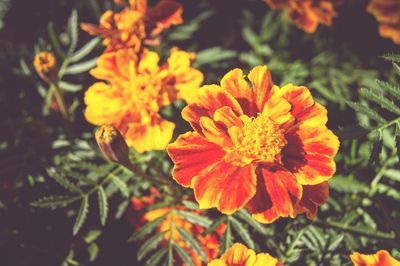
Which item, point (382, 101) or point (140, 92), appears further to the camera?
point (140, 92)

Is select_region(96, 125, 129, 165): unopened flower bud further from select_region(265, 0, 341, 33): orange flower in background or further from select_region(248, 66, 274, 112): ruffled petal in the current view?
select_region(265, 0, 341, 33): orange flower in background

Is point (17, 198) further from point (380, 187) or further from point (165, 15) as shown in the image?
point (380, 187)

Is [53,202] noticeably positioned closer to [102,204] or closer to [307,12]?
[102,204]

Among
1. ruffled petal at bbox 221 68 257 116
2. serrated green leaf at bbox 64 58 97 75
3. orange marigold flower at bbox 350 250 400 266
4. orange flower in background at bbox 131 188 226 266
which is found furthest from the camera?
serrated green leaf at bbox 64 58 97 75

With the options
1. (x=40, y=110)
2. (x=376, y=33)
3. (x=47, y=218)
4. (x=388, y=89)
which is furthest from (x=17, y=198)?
(x=376, y=33)

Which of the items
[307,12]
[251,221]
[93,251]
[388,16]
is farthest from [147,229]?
[388,16]

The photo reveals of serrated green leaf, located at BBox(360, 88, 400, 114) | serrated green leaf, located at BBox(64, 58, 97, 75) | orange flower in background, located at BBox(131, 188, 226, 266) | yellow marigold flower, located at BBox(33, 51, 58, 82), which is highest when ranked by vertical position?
yellow marigold flower, located at BBox(33, 51, 58, 82)

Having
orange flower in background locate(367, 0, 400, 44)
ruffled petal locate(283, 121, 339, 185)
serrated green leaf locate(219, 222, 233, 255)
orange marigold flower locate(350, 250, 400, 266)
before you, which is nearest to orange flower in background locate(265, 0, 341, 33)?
orange flower in background locate(367, 0, 400, 44)
